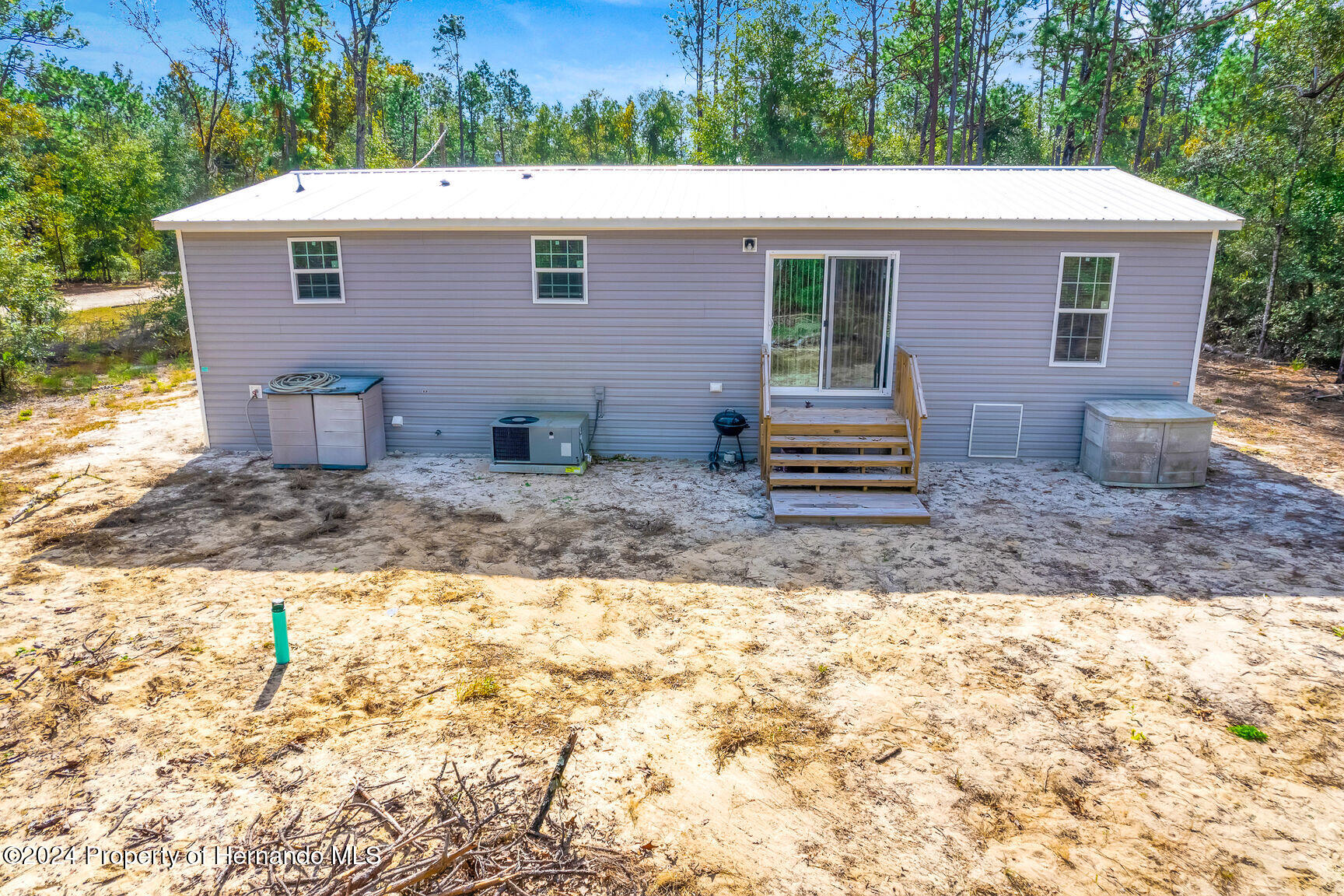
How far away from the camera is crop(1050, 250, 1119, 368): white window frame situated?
30.6 ft

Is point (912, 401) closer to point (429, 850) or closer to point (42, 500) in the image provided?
point (429, 850)

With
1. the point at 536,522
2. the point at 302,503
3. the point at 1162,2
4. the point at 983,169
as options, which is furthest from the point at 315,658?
the point at 1162,2

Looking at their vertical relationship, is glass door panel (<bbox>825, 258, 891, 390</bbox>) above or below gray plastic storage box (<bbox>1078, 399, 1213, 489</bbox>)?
above

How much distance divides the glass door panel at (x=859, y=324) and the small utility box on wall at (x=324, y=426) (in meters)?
6.00

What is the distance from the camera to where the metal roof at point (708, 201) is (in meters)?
9.07

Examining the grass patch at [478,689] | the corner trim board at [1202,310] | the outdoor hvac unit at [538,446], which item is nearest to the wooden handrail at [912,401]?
the corner trim board at [1202,310]

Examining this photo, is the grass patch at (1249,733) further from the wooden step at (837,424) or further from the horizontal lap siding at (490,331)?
→ the horizontal lap siding at (490,331)

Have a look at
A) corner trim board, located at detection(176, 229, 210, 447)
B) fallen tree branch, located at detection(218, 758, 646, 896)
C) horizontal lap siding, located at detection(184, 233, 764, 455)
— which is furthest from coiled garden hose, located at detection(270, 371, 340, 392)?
fallen tree branch, located at detection(218, 758, 646, 896)

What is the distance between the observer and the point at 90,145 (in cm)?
2992

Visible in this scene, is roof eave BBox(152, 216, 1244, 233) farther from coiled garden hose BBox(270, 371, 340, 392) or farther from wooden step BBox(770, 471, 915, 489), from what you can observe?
wooden step BBox(770, 471, 915, 489)

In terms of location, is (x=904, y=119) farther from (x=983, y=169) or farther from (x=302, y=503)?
(x=302, y=503)

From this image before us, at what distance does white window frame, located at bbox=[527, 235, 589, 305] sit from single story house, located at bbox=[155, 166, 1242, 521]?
30mm

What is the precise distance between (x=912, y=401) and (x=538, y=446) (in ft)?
14.8

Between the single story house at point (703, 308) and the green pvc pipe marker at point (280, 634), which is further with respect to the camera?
the single story house at point (703, 308)
